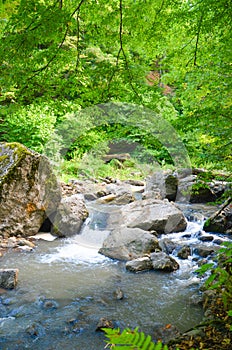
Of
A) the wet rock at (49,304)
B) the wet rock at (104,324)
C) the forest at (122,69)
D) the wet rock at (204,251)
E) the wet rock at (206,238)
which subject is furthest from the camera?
the wet rock at (206,238)

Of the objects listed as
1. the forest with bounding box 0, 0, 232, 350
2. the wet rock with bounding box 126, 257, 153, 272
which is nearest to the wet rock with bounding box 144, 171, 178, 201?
the wet rock with bounding box 126, 257, 153, 272

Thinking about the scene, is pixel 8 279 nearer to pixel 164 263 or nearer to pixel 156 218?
pixel 164 263

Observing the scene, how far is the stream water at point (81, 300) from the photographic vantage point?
111 inches

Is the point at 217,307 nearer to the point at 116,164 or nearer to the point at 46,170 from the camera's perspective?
the point at 46,170

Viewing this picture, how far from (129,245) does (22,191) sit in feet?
7.39

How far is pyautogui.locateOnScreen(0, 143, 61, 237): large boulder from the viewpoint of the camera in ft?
17.5

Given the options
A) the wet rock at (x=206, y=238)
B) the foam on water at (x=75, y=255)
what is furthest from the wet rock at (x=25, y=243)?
the wet rock at (x=206, y=238)

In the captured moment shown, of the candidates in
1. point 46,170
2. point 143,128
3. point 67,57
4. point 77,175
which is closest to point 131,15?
point 67,57

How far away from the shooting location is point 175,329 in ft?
9.31

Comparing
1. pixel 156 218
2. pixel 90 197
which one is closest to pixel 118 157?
pixel 90 197

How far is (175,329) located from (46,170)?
13.3 feet

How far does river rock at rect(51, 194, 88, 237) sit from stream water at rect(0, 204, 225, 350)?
81 cm

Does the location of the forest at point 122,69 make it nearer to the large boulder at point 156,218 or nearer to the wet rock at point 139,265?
the wet rock at point 139,265

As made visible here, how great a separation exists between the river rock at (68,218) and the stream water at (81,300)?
81 cm
